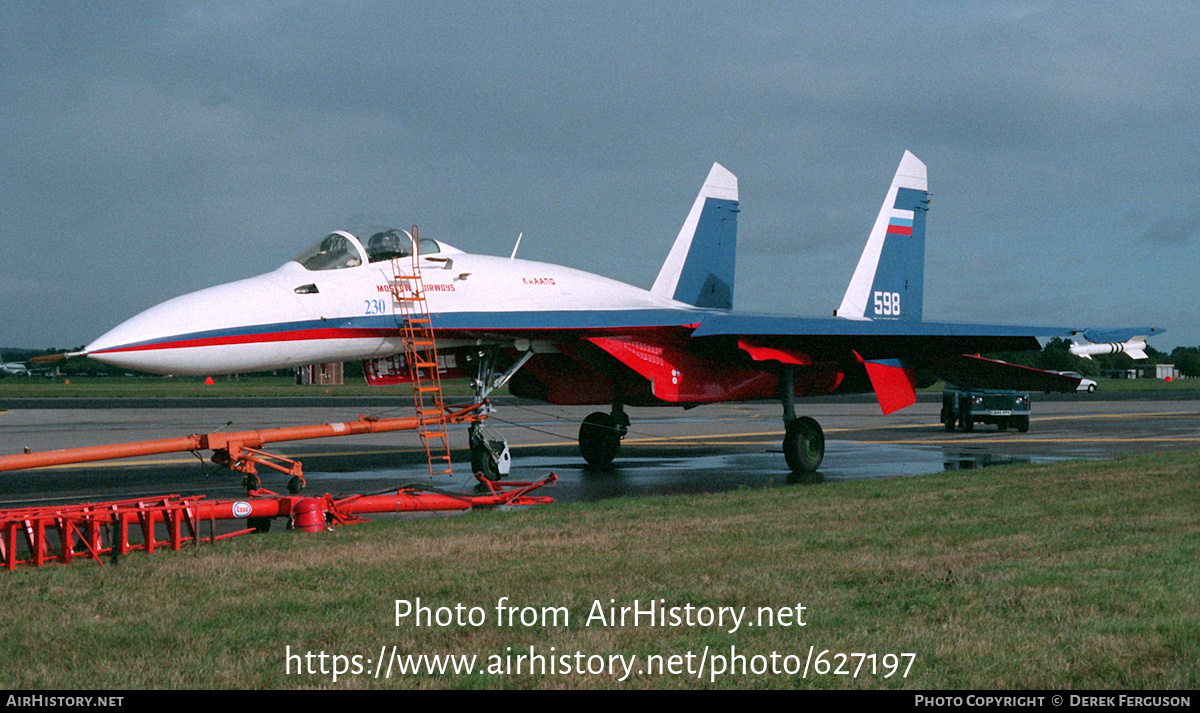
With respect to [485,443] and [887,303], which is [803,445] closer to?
[485,443]

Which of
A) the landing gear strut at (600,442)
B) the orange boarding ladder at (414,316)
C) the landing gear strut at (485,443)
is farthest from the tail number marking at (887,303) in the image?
the orange boarding ladder at (414,316)

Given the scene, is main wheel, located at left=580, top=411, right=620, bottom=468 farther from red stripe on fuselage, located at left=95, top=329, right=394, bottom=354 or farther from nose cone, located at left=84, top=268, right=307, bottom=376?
nose cone, located at left=84, top=268, right=307, bottom=376

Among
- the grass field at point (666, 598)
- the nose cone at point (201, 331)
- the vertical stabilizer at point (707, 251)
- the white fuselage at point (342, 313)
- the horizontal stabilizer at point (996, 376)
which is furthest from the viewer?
the vertical stabilizer at point (707, 251)

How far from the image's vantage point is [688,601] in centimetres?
606

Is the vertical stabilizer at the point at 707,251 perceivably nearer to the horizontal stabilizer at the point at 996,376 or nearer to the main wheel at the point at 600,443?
the main wheel at the point at 600,443

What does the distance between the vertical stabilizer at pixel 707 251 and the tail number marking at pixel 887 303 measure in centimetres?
298

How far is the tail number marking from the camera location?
2058 centimetres

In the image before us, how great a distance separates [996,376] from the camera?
19484mm

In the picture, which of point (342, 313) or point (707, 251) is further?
point (707, 251)

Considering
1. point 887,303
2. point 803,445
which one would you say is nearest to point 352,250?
point 803,445

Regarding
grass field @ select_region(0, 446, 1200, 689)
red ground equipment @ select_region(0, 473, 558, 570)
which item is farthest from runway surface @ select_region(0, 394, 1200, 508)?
grass field @ select_region(0, 446, 1200, 689)

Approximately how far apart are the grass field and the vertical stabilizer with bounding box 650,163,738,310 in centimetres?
1025

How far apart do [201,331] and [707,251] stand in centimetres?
1099

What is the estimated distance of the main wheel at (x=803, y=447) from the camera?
52.4 feet
